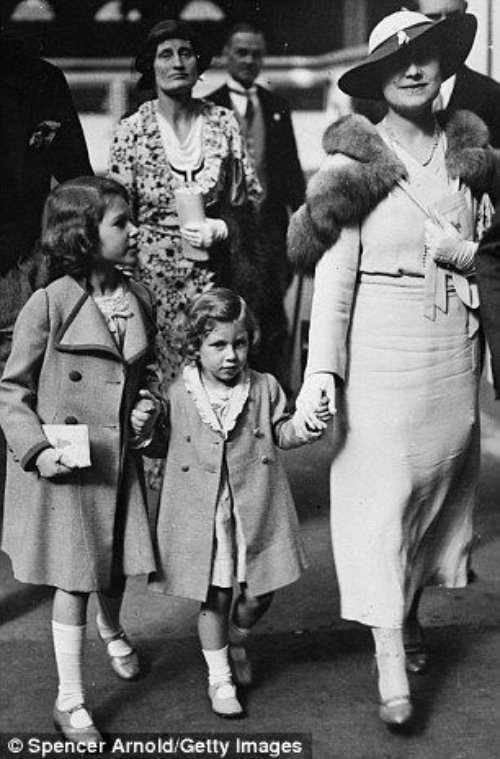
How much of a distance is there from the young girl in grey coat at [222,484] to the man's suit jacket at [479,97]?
4.96 feet

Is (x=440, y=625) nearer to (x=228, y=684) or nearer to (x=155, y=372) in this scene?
(x=228, y=684)

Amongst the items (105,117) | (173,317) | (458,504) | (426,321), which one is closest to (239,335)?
(426,321)

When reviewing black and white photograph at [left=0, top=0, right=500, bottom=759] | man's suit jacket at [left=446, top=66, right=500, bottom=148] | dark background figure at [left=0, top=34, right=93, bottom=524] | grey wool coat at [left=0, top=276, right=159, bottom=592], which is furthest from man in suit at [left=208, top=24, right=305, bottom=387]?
grey wool coat at [left=0, top=276, right=159, bottom=592]

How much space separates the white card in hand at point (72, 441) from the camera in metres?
3.33

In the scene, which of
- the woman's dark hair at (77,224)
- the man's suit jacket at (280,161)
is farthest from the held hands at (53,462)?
the man's suit jacket at (280,161)

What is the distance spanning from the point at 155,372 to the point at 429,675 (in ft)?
4.16

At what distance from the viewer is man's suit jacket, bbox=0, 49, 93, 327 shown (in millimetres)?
4492

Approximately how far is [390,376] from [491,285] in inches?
19.9

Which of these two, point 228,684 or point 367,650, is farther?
point 367,650

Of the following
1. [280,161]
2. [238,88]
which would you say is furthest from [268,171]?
[238,88]

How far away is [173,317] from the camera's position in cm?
472

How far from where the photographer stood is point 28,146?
4504 mm

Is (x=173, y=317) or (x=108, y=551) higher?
(x=173, y=317)

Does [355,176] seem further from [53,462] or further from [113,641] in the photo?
[113,641]
